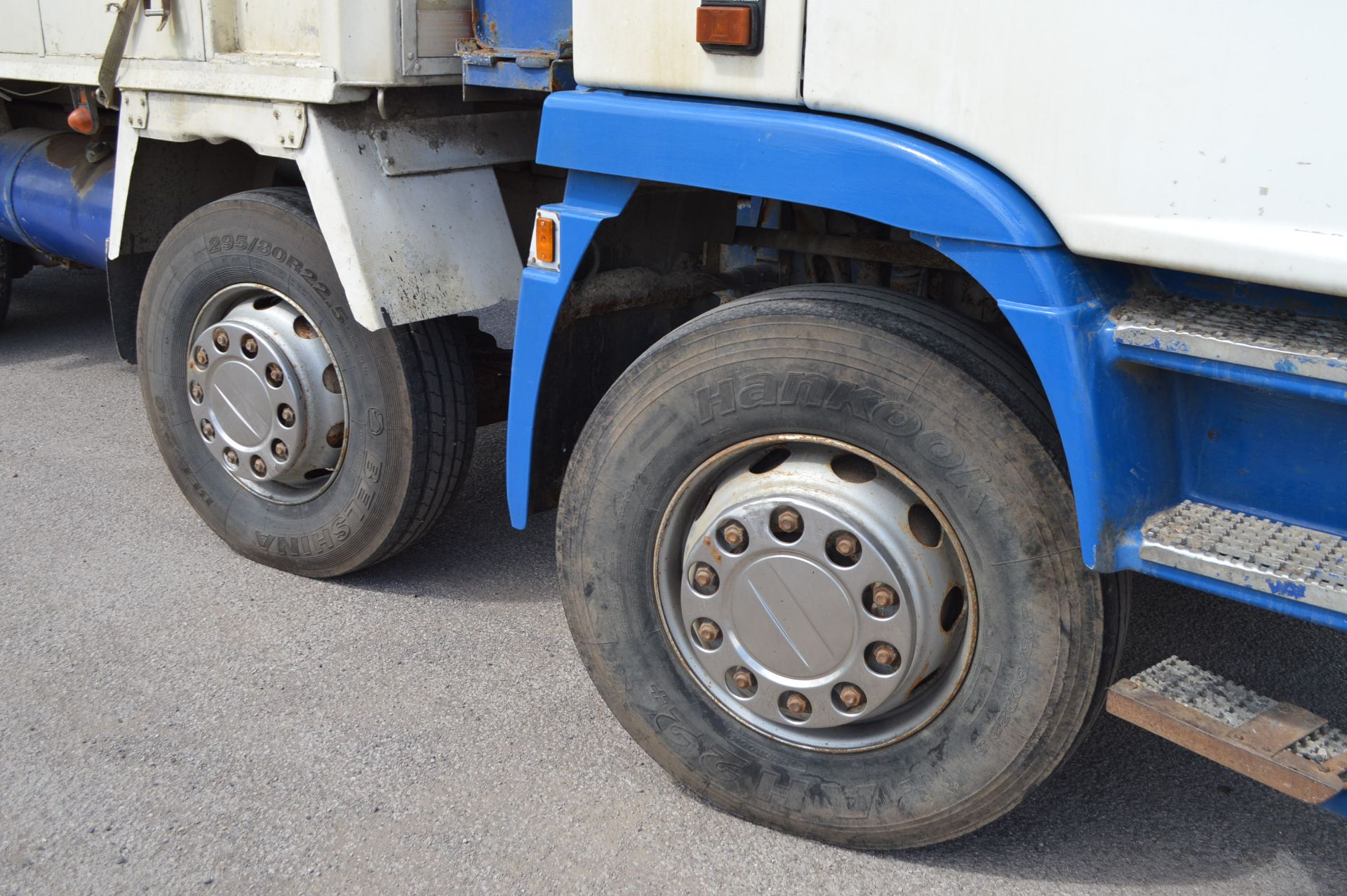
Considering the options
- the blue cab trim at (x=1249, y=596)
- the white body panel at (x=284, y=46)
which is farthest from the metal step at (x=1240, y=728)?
the white body panel at (x=284, y=46)

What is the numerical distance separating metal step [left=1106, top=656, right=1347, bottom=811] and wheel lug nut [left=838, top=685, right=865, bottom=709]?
1.52 ft

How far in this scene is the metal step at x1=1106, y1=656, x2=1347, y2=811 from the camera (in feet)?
6.19

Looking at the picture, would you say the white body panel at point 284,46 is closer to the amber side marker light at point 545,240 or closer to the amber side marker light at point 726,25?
the amber side marker light at point 545,240

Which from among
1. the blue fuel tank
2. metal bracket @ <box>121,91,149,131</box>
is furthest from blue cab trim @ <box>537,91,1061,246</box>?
the blue fuel tank

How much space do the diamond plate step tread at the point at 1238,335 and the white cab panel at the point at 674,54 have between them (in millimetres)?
682

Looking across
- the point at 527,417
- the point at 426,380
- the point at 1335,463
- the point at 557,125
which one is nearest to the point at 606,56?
the point at 557,125

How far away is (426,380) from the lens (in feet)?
10.6

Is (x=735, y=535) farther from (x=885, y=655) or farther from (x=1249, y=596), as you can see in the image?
(x=1249, y=596)

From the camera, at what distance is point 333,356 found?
10.8 ft

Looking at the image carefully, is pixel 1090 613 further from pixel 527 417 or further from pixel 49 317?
pixel 49 317

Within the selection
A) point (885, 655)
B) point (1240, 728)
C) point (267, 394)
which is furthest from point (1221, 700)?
point (267, 394)

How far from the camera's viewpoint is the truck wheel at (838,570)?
82.5 inches

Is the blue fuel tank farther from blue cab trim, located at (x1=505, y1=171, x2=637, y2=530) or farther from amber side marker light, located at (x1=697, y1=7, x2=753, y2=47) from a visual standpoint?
amber side marker light, located at (x1=697, y1=7, x2=753, y2=47)

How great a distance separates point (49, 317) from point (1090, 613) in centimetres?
579
